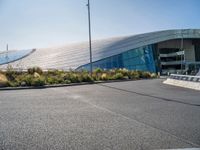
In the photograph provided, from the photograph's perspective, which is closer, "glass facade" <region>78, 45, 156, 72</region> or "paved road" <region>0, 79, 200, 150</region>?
"paved road" <region>0, 79, 200, 150</region>

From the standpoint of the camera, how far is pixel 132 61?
55.6 metres

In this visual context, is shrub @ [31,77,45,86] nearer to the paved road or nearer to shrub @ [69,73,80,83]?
shrub @ [69,73,80,83]

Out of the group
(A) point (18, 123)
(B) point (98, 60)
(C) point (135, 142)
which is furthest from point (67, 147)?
(B) point (98, 60)

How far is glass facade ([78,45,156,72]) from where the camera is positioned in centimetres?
→ 5447

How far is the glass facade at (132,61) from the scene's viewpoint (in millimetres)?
54469

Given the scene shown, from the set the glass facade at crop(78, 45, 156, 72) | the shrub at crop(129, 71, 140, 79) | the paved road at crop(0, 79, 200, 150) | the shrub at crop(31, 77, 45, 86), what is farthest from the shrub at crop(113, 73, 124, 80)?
the glass facade at crop(78, 45, 156, 72)

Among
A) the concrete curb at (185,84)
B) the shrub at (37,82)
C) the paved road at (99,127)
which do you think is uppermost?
the shrub at (37,82)

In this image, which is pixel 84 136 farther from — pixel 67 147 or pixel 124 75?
pixel 124 75

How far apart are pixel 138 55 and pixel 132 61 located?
183 centimetres

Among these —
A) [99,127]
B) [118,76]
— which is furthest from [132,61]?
[99,127]

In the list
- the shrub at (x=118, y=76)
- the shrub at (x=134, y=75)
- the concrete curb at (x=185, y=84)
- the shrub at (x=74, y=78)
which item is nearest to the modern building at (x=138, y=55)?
the shrub at (x=134, y=75)

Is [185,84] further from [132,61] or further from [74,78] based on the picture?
[132,61]

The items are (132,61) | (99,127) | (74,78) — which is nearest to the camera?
(99,127)

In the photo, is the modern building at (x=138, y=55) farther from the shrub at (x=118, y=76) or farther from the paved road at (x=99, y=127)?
the paved road at (x=99, y=127)
